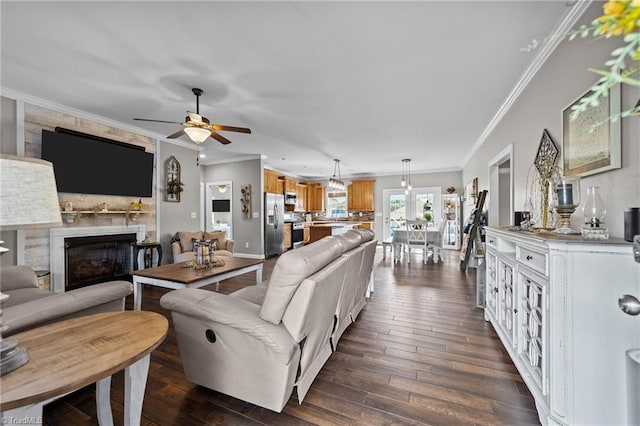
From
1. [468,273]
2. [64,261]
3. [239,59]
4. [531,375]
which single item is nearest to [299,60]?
[239,59]

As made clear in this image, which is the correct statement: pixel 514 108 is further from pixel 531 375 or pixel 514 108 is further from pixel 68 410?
pixel 68 410

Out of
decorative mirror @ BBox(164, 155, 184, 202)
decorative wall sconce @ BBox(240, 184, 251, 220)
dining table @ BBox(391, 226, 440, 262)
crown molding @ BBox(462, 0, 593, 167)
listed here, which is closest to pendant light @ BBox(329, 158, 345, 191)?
dining table @ BBox(391, 226, 440, 262)

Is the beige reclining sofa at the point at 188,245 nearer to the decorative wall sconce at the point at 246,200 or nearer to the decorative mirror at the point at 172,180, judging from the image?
the decorative mirror at the point at 172,180

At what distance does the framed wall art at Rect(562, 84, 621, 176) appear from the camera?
1459 millimetres

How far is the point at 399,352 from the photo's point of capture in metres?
2.18

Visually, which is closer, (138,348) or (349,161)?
(138,348)

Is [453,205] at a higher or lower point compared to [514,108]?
lower

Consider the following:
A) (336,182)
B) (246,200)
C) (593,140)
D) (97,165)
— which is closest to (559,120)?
(593,140)

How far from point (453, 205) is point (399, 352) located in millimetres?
6727

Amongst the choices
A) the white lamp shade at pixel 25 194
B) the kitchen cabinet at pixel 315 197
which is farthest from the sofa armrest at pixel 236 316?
the kitchen cabinet at pixel 315 197

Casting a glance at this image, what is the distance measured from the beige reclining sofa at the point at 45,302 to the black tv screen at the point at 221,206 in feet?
15.2

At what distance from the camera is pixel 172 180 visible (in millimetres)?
4938

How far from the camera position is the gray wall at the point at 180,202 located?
472cm

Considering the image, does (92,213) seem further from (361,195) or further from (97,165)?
(361,195)
